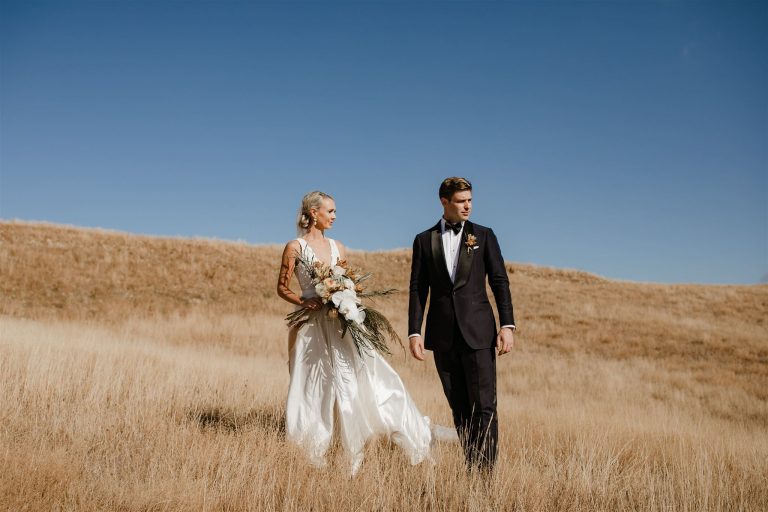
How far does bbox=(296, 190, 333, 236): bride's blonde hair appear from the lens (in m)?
5.32

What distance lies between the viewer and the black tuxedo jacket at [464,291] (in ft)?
15.5

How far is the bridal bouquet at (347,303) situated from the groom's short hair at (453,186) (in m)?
1.04

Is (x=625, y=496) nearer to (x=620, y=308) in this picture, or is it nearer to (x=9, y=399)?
(x=9, y=399)

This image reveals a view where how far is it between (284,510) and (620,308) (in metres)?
27.5

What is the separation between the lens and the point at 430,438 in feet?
17.1

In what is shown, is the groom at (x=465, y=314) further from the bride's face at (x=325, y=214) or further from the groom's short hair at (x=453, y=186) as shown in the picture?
the bride's face at (x=325, y=214)

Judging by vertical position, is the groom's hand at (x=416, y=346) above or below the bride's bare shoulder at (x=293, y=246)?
below

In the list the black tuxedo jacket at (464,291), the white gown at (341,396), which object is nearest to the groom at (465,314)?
the black tuxedo jacket at (464,291)

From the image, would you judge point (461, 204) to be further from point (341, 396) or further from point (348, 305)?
point (341, 396)

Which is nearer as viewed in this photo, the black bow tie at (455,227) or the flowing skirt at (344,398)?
the black bow tie at (455,227)

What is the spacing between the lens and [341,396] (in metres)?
5.11

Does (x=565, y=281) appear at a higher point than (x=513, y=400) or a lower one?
higher

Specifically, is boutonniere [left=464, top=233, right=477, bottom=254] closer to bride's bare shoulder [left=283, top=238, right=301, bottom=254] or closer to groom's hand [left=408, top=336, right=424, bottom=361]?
groom's hand [left=408, top=336, right=424, bottom=361]

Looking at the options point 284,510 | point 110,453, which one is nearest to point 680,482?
point 284,510
